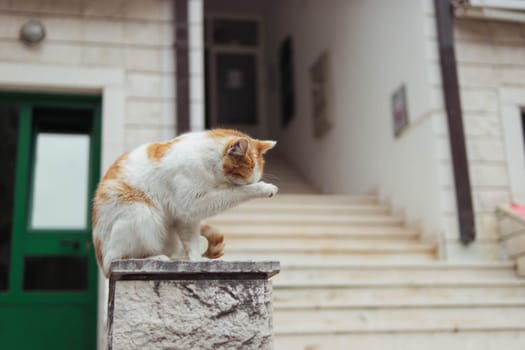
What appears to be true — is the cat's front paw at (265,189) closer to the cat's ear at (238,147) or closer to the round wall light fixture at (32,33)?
the cat's ear at (238,147)

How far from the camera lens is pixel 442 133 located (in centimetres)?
495

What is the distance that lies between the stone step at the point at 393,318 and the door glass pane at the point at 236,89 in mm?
6039

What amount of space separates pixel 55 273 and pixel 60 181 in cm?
69

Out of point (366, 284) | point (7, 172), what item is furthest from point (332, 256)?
point (7, 172)

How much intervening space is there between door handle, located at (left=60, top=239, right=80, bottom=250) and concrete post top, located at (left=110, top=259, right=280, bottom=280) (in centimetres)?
280

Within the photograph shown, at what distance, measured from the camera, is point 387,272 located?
14.3ft

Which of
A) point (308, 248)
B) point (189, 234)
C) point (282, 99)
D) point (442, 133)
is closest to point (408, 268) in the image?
point (308, 248)

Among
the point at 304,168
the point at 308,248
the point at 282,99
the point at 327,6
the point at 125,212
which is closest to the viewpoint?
the point at 125,212

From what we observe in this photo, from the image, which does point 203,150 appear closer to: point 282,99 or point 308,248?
point 308,248

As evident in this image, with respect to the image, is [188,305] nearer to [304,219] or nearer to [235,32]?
[304,219]

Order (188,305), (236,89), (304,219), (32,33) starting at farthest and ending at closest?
1. (236,89)
2. (304,219)
3. (32,33)
4. (188,305)

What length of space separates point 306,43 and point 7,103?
4267mm

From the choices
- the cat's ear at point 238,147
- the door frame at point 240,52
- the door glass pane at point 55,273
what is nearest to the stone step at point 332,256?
the door glass pane at point 55,273

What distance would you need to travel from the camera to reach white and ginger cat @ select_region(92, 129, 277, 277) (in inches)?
76.2
